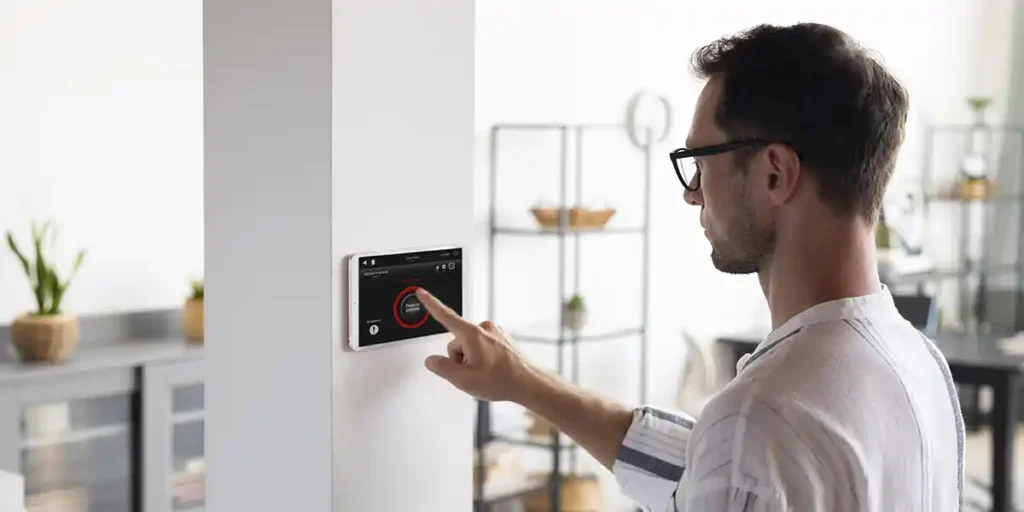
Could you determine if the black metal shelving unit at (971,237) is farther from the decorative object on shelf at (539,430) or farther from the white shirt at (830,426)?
the white shirt at (830,426)

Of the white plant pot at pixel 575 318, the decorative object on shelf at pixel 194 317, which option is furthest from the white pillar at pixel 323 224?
the white plant pot at pixel 575 318

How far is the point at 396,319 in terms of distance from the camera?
5.02 ft

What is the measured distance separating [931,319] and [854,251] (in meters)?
3.50

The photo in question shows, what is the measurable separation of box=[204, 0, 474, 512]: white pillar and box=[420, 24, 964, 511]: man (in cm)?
35

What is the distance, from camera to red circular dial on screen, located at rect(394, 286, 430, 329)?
5.03 ft

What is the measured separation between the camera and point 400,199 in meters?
1.51

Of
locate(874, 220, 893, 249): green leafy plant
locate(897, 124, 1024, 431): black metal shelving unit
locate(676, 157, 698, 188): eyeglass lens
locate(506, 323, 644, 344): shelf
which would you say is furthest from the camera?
locate(874, 220, 893, 249): green leafy plant

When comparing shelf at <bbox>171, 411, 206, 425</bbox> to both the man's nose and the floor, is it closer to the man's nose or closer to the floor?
the man's nose

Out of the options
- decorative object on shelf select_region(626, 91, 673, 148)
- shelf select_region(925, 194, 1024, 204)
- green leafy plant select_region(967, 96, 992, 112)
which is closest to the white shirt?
decorative object on shelf select_region(626, 91, 673, 148)

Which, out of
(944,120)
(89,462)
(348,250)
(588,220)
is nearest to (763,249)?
(348,250)

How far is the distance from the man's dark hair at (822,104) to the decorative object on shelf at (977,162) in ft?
13.6

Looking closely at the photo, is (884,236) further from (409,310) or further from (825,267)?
(825,267)

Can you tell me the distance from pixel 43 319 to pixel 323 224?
226 cm

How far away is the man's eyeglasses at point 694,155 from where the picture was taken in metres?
1.27
